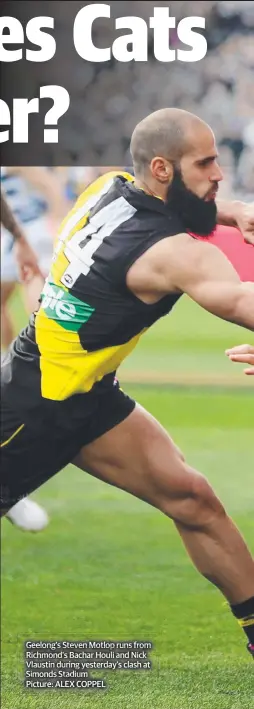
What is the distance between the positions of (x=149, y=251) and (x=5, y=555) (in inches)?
74.1

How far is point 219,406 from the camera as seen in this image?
631 centimetres

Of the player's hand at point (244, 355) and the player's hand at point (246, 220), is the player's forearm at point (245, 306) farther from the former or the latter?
the player's hand at point (246, 220)

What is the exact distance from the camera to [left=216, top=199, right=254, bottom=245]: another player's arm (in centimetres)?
284

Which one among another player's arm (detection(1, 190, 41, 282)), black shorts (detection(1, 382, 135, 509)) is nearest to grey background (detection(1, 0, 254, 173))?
another player's arm (detection(1, 190, 41, 282))

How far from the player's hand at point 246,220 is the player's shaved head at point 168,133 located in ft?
0.85

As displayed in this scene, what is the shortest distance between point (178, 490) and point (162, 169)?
840mm

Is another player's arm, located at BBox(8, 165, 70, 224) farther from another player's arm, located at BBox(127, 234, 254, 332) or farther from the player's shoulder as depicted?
another player's arm, located at BBox(127, 234, 254, 332)

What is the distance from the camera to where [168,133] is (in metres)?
2.66

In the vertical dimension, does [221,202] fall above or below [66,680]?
above

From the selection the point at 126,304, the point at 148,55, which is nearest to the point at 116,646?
the point at 126,304

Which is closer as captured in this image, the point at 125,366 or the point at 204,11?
the point at 204,11

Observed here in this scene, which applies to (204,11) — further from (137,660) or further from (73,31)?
(137,660)

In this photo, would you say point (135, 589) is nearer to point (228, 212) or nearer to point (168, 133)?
point (228, 212)

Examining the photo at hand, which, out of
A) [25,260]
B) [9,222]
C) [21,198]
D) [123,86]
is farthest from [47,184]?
[25,260]
